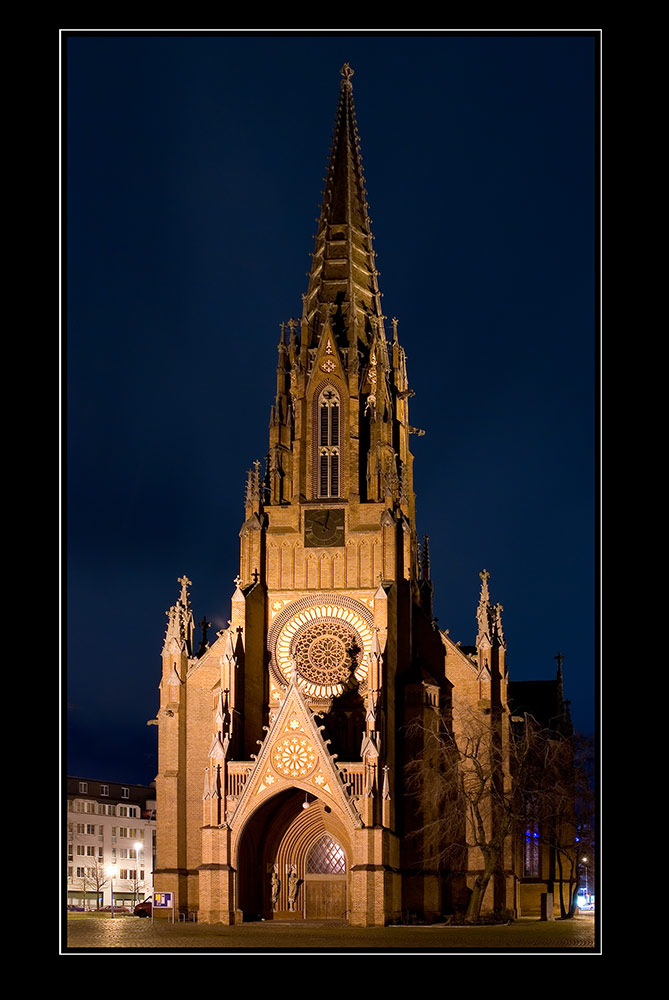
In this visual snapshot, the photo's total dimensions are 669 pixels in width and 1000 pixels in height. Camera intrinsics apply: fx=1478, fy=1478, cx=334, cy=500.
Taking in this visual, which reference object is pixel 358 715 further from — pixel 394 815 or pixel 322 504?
pixel 322 504

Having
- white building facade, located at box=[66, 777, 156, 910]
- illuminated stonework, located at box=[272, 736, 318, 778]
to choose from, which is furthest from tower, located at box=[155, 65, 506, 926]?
white building facade, located at box=[66, 777, 156, 910]

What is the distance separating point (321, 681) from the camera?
69062 mm

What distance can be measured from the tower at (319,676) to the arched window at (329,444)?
0.07 meters

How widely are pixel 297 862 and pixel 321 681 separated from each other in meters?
8.29

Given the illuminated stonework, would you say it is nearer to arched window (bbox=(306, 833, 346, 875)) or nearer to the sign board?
arched window (bbox=(306, 833, 346, 875))

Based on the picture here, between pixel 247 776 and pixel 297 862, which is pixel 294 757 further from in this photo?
pixel 297 862

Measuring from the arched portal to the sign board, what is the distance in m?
3.90

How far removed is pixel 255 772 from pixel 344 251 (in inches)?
1249

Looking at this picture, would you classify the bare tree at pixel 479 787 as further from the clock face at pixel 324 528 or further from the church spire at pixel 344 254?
the church spire at pixel 344 254

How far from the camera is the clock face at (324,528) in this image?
70.9 metres

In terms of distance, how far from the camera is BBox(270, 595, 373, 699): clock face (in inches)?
2714
